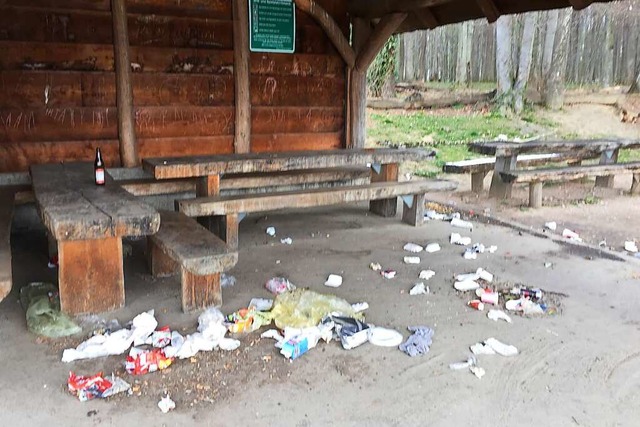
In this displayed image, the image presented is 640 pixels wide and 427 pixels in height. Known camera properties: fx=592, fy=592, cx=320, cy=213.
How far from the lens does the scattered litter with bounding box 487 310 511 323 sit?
401cm

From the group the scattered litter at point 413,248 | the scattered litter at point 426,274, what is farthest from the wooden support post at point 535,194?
the scattered litter at point 426,274

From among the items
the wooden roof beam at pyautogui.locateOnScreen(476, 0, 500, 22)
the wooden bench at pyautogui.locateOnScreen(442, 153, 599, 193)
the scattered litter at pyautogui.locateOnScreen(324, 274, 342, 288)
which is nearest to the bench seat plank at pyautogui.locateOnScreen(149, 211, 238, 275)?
the scattered litter at pyautogui.locateOnScreen(324, 274, 342, 288)

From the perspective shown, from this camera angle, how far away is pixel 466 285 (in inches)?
183

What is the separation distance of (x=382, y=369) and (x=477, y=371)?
521mm

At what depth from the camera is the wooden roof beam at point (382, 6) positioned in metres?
6.58

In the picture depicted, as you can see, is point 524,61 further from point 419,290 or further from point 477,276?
point 419,290

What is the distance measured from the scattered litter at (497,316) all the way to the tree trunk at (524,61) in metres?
12.9

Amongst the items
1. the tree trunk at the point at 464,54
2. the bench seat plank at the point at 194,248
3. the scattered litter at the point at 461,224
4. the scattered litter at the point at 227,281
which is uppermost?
the tree trunk at the point at 464,54

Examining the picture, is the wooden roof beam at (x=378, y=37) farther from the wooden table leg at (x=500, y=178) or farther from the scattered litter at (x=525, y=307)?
the scattered litter at (x=525, y=307)

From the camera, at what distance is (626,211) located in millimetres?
7793

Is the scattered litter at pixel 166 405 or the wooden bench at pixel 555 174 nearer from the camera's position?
the scattered litter at pixel 166 405

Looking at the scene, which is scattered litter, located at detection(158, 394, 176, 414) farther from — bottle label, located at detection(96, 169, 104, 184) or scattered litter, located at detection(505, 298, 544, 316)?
scattered litter, located at detection(505, 298, 544, 316)

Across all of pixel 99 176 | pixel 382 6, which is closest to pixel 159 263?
pixel 99 176

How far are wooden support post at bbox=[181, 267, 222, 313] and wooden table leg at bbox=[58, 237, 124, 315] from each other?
45 centimetres
